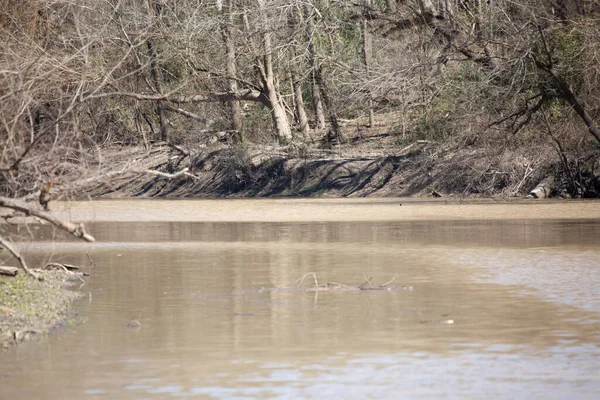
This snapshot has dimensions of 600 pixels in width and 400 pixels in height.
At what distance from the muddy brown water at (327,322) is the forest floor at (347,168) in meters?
13.6

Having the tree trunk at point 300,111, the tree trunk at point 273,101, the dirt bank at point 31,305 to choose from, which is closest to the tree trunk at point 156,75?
the tree trunk at point 273,101

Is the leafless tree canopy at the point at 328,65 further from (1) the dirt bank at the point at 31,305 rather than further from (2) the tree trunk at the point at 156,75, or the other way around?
(1) the dirt bank at the point at 31,305

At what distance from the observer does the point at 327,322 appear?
12570 millimetres

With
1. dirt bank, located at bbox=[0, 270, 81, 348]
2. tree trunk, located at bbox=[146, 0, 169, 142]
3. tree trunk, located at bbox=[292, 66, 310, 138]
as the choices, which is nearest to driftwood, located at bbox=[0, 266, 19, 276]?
dirt bank, located at bbox=[0, 270, 81, 348]

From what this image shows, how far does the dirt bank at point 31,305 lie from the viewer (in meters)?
11.8

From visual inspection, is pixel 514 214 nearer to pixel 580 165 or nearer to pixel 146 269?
pixel 580 165

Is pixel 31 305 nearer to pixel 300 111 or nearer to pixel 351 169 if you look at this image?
Answer: pixel 351 169

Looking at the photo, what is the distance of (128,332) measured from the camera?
12.1m

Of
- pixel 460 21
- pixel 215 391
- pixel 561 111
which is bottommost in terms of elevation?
pixel 215 391

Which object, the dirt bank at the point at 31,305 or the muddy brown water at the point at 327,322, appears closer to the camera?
the muddy brown water at the point at 327,322

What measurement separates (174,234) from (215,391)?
18041 millimetres

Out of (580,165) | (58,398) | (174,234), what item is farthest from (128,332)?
(580,165)

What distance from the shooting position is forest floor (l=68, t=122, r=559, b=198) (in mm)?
38750

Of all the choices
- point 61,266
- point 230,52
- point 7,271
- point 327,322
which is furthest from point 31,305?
point 230,52
